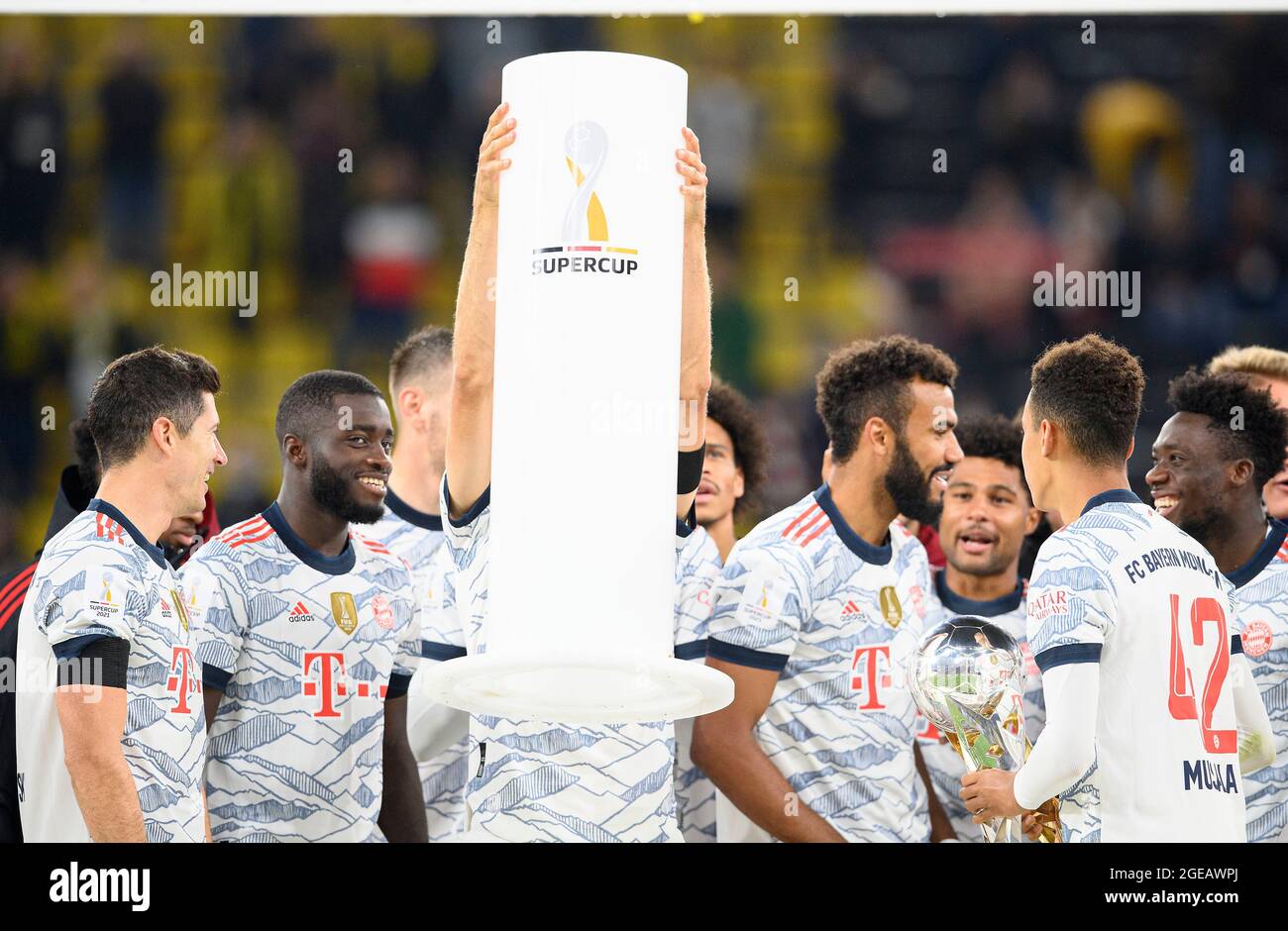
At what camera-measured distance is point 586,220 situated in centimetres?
366

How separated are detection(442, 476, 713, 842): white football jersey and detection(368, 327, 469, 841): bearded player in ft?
3.12

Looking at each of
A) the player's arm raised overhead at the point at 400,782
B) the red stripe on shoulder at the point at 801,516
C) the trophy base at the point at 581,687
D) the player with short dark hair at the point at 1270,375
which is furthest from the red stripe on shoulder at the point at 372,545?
the player with short dark hair at the point at 1270,375

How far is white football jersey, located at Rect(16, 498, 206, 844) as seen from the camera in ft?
14.5

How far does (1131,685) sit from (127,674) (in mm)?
2627

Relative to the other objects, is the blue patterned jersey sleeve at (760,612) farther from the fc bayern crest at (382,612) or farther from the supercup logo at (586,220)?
the supercup logo at (586,220)

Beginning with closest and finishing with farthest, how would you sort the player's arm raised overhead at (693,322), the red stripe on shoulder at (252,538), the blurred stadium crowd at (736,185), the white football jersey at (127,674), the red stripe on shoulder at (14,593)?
the player's arm raised overhead at (693,322), the white football jersey at (127,674), the red stripe on shoulder at (14,593), the red stripe on shoulder at (252,538), the blurred stadium crowd at (736,185)

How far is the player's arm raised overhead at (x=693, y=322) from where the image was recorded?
3854 millimetres

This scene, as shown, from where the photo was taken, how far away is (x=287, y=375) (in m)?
9.18

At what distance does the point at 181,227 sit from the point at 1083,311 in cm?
504

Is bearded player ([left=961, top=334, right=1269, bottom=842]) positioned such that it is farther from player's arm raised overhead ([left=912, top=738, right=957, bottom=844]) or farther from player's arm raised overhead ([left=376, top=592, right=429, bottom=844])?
player's arm raised overhead ([left=376, top=592, right=429, bottom=844])

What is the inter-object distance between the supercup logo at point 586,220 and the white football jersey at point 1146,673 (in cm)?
151

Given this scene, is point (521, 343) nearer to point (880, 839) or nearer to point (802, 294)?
point (880, 839)

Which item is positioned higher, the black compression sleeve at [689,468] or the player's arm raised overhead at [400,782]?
the black compression sleeve at [689,468]
